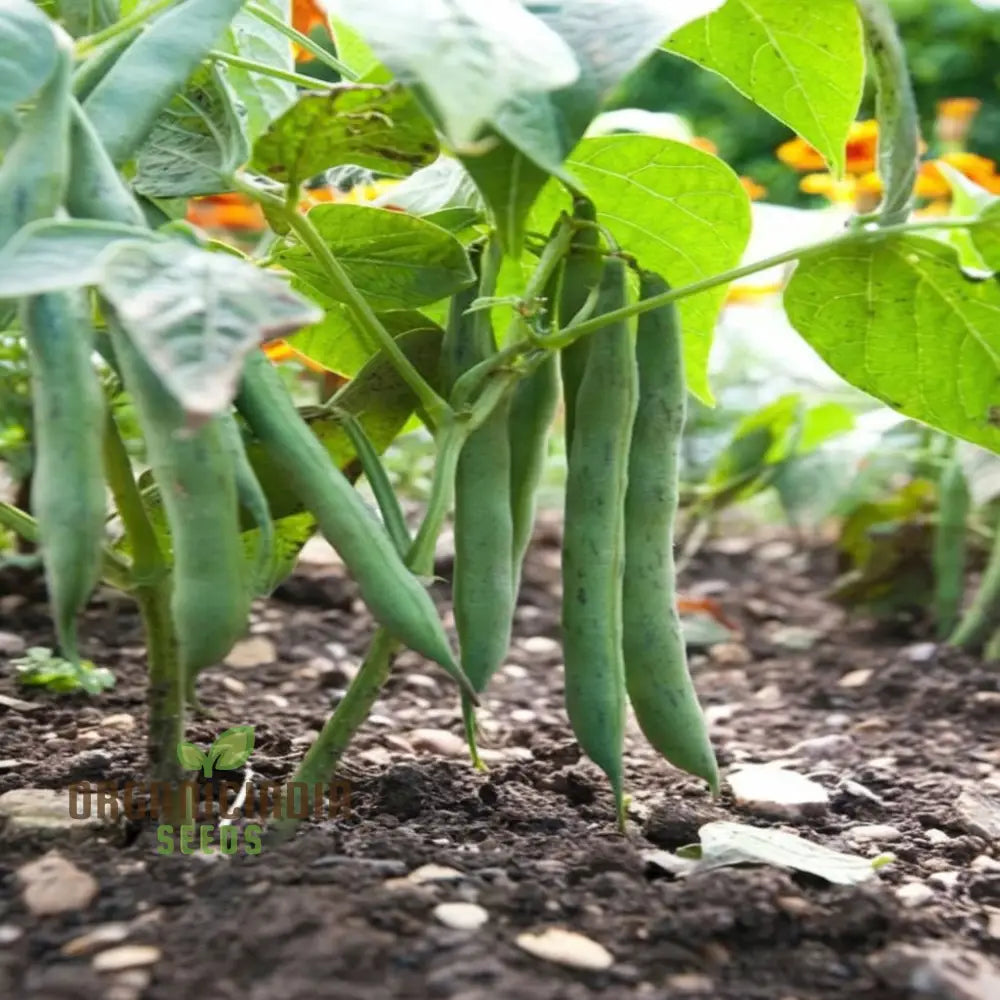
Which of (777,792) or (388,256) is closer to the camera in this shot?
(388,256)

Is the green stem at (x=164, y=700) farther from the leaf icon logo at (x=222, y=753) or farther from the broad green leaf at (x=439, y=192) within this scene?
the broad green leaf at (x=439, y=192)

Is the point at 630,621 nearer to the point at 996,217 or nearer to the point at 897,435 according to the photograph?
the point at 996,217

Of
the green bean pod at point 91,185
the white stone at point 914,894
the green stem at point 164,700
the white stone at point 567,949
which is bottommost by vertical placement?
the white stone at point 914,894

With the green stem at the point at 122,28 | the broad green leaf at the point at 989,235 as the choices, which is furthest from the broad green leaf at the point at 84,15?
the broad green leaf at the point at 989,235

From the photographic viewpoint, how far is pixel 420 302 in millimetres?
875

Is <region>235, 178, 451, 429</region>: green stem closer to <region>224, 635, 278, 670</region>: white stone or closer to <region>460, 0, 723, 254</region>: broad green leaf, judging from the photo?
<region>460, 0, 723, 254</region>: broad green leaf

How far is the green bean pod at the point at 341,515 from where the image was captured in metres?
0.71

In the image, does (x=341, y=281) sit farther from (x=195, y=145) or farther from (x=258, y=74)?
(x=258, y=74)

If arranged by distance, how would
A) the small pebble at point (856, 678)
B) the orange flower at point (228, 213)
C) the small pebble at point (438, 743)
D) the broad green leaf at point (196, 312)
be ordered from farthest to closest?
the orange flower at point (228, 213), the small pebble at point (856, 678), the small pebble at point (438, 743), the broad green leaf at point (196, 312)

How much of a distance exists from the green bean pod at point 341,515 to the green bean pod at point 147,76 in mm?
147

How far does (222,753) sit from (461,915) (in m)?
0.25

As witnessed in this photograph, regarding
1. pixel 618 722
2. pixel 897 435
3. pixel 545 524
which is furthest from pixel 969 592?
pixel 618 722

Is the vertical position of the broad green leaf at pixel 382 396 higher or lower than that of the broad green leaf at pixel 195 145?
lower

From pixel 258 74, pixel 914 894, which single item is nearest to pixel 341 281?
pixel 258 74
